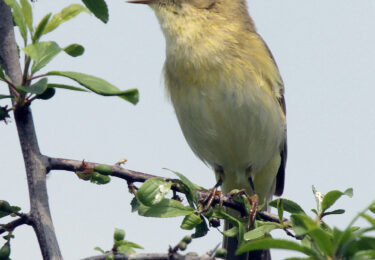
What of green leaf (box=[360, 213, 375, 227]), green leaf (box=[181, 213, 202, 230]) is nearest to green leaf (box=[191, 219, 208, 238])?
green leaf (box=[181, 213, 202, 230])

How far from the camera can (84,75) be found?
8.05 ft

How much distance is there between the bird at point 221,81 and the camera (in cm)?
495

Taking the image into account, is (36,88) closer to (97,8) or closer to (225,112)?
(97,8)

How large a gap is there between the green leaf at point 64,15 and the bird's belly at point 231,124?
232cm

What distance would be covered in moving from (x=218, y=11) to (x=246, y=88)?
2.80ft

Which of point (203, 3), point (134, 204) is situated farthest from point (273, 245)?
point (203, 3)

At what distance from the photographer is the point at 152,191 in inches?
106

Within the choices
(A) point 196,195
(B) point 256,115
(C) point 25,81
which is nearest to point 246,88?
(B) point 256,115

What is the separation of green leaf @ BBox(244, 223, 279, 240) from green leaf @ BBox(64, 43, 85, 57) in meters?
1.13

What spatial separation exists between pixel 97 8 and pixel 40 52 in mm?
424

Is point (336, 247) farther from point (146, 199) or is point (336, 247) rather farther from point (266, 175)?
point (266, 175)

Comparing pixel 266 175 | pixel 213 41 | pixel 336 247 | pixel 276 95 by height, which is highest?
pixel 213 41

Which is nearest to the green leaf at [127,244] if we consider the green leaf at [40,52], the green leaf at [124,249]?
the green leaf at [124,249]

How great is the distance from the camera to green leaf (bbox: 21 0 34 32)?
262 centimetres
